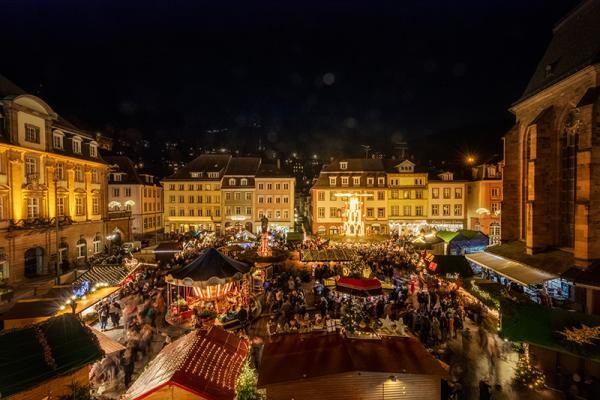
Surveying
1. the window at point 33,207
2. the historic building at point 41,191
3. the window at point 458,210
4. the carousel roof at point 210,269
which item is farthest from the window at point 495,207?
the window at point 33,207

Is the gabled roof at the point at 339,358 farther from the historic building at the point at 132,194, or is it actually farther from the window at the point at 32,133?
the historic building at the point at 132,194

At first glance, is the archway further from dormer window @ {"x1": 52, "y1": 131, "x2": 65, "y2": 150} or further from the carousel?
the carousel

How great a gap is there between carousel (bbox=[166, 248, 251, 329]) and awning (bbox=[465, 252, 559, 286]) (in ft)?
39.9

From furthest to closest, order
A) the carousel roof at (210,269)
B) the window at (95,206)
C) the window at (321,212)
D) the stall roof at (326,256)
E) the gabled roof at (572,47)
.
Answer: the window at (321,212) < the window at (95,206) < the stall roof at (326,256) < the carousel roof at (210,269) < the gabled roof at (572,47)

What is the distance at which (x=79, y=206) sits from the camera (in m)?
32.2

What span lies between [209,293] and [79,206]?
22062 mm

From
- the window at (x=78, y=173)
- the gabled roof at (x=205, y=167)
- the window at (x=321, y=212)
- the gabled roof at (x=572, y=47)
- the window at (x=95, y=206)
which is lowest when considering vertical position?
the window at (x=321, y=212)

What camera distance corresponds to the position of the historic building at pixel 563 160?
12.9 meters

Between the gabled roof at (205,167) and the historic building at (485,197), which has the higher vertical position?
the gabled roof at (205,167)

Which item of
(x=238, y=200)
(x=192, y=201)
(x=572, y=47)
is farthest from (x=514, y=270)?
(x=192, y=201)

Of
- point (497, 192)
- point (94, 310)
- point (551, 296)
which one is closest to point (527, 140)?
point (551, 296)

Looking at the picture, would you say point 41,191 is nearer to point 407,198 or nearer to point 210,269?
point 210,269

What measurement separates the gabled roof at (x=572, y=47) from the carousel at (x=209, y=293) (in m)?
17.0

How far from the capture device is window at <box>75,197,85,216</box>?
31.8 metres
